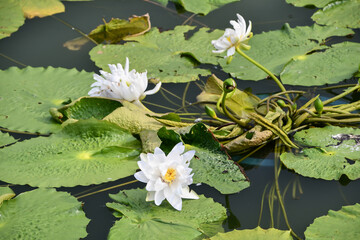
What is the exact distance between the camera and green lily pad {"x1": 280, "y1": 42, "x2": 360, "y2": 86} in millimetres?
2908

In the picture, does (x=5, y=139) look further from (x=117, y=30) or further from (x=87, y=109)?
(x=117, y=30)

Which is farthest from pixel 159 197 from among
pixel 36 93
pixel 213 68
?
pixel 213 68

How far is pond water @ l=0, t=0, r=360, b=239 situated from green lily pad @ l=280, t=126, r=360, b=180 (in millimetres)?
90

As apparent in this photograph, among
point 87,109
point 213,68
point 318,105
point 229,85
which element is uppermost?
point 229,85

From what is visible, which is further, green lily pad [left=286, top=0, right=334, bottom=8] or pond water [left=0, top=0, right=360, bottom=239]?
green lily pad [left=286, top=0, right=334, bottom=8]

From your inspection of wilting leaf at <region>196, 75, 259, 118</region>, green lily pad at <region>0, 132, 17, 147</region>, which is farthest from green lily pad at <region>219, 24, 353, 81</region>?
A: green lily pad at <region>0, 132, 17, 147</region>

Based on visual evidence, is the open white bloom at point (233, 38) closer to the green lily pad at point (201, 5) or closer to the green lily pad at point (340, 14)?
the green lily pad at point (340, 14)

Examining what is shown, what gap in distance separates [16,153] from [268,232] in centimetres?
134

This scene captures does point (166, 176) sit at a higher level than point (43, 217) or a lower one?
higher

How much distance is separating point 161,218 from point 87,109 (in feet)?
3.16

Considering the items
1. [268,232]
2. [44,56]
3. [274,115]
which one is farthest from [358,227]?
[44,56]

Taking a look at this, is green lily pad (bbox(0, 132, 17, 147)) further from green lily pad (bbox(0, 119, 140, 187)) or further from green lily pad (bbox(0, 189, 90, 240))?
green lily pad (bbox(0, 189, 90, 240))

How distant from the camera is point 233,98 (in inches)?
111

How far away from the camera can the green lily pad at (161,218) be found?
1907mm
